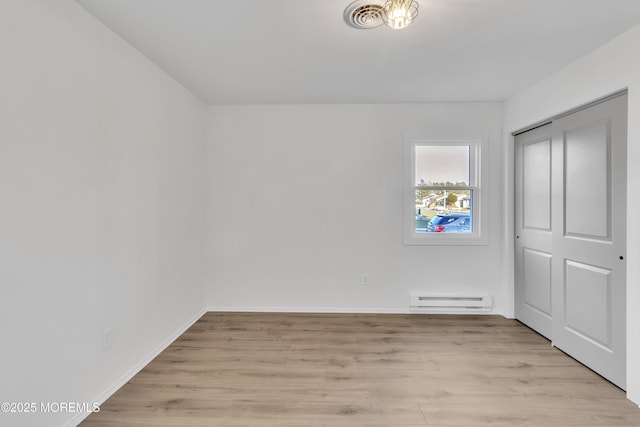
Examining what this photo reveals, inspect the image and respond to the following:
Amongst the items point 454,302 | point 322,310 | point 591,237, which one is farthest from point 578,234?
point 322,310

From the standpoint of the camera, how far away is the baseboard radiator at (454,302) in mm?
3531

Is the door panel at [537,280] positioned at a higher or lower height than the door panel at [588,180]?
lower

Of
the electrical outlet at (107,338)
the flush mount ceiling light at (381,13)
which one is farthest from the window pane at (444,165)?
the electrical outlet at (107,338)

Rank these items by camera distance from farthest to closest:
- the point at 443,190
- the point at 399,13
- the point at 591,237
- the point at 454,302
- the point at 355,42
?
the point at 443,190
the point at 454,302
the point at 591,237
the point at 355,42
the point at 399,13

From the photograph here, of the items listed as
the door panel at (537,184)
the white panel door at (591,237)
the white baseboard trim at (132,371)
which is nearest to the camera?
the white baseboard trim at (132,371)

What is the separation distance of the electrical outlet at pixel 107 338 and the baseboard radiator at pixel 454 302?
2.89 meters

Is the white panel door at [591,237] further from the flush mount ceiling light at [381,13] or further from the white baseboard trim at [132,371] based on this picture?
the white baseboard trim at [132,371]

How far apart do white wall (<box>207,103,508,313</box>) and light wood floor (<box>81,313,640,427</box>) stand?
0.55 metres

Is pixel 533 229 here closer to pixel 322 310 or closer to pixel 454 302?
pixel 454 302

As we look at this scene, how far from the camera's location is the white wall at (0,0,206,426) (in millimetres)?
1449

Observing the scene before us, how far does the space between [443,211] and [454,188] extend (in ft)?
0.97

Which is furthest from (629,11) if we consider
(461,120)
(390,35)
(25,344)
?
(25,344)

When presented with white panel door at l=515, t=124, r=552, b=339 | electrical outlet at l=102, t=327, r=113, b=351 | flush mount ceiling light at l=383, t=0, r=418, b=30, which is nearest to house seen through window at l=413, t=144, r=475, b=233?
white panel door at l=515, t=124, r=552, b=339

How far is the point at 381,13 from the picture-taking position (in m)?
1.83
